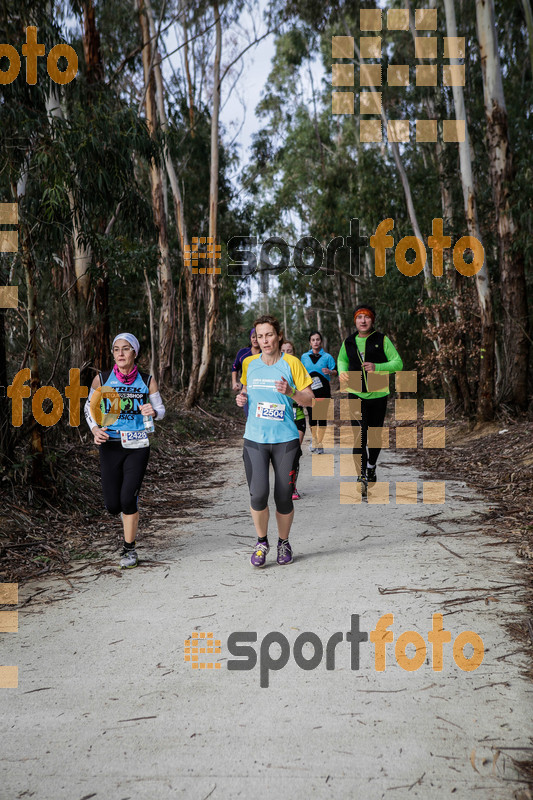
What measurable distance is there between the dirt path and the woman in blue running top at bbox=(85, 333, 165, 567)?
51 cm

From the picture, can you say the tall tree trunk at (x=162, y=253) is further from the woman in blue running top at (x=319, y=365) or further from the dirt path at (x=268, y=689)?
the dirt path at (x=268, y=689)

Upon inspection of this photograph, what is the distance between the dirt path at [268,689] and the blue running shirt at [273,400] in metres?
1.02

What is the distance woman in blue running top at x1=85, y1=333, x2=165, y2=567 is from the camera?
5.65m

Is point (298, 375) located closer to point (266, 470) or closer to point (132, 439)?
point (266, 470)

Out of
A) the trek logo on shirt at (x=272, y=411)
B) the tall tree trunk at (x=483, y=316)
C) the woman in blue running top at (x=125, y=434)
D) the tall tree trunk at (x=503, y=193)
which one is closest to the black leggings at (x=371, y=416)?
the trek logo on shirt at (x=272, y=411)

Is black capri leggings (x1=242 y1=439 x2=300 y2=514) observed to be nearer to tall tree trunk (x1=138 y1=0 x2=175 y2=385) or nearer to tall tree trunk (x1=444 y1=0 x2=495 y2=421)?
tall tree trunk (x1=444 y1=0 x2=495 y2=421)

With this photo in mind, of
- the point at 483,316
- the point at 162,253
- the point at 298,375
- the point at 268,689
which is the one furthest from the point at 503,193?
the point at 268,689

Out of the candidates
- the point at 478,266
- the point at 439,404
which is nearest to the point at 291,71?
the point at 439,404

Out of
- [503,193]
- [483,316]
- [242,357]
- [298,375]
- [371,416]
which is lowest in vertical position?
[371,416]

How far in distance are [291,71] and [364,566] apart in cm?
2946

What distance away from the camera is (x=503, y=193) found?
1266 cm

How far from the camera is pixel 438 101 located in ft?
72.7

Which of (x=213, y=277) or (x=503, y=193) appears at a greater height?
(x=503, y=193)

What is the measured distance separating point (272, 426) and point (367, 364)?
258 cm
